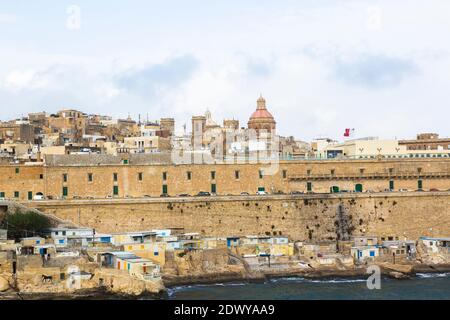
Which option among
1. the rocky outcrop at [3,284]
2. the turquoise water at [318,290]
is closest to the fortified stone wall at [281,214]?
the turquoise water at [318,290]

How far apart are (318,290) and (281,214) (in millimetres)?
10288

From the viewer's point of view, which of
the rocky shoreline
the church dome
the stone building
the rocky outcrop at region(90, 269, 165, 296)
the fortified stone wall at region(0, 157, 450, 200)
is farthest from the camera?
the church dome

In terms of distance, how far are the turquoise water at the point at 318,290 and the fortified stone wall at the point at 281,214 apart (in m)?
7.07

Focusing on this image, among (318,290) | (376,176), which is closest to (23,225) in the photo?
(318,290)

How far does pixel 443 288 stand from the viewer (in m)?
39.7

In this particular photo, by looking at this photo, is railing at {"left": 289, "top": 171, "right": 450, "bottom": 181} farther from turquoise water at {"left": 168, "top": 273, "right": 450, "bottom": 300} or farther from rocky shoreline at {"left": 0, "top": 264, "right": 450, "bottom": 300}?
turquoise water at {"left": 168, "top": 273, "right": 450, "bottom": 300}

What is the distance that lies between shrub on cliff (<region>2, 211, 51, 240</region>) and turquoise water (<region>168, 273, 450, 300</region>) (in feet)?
30.2

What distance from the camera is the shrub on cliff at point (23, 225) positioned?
42375 millimetres

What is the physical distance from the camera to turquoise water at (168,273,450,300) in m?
36.7

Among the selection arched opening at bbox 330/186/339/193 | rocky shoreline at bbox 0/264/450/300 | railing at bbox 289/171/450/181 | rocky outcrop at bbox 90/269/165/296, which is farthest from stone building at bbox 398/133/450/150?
rocky outcrop at bbox 90/269/165/296

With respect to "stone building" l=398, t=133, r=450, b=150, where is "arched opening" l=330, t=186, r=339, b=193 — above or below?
below

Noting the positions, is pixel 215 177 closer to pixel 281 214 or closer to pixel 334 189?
pixel 281 214

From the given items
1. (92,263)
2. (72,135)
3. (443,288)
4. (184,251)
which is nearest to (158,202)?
(184,251)
